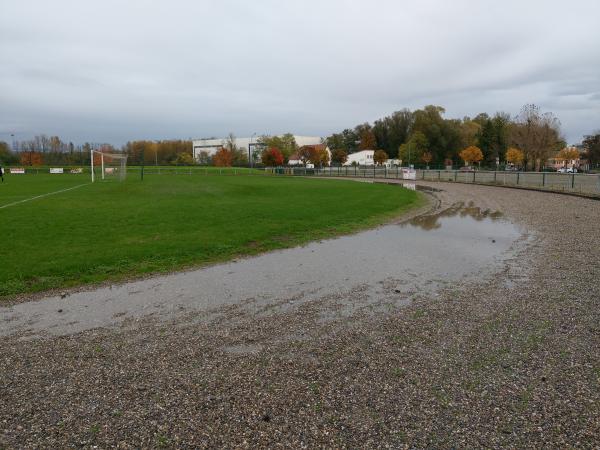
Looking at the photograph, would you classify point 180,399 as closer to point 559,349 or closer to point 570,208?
point 559,349

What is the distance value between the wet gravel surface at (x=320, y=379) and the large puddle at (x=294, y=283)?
40 centimetres

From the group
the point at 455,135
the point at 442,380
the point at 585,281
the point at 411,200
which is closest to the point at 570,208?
the point at 411,200

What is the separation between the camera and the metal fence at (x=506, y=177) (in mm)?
33156

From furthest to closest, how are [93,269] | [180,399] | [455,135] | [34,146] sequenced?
[34,146] < [455,135] < [93,269] < [180,399]

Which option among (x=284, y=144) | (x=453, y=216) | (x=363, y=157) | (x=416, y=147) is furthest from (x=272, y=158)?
(x=453, y=216)

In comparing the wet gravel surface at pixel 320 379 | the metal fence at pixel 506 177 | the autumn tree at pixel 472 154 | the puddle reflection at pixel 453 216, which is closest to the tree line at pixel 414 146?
the autumn tree at pixel 472 154

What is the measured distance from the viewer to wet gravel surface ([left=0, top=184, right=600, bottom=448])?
11.5 feet

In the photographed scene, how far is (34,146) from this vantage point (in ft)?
→ 398

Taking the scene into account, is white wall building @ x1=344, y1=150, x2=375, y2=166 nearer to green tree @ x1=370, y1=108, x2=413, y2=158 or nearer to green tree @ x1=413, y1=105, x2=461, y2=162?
green tree @ x1=370, y1=108, x2=413, y2=158

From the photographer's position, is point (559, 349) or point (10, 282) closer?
point (559, 349)

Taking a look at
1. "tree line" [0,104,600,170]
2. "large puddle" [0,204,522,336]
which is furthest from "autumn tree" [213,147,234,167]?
"large puddle" [0,204,522,336]

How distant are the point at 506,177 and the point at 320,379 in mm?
46913

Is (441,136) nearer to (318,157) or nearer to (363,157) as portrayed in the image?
(363,157)

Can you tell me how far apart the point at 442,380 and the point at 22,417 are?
3.91 meters
